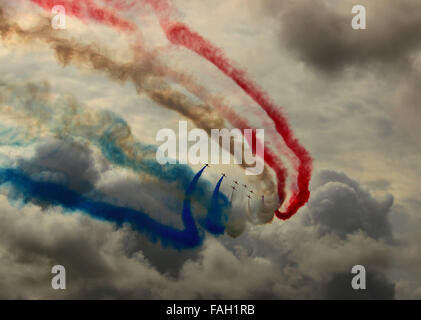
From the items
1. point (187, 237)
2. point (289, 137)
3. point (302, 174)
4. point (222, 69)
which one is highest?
point (222, 69)

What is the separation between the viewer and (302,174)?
85.8 meters

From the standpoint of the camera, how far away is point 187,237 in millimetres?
89125

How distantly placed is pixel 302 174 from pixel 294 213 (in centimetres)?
809

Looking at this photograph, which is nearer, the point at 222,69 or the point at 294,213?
the point at 222,69
